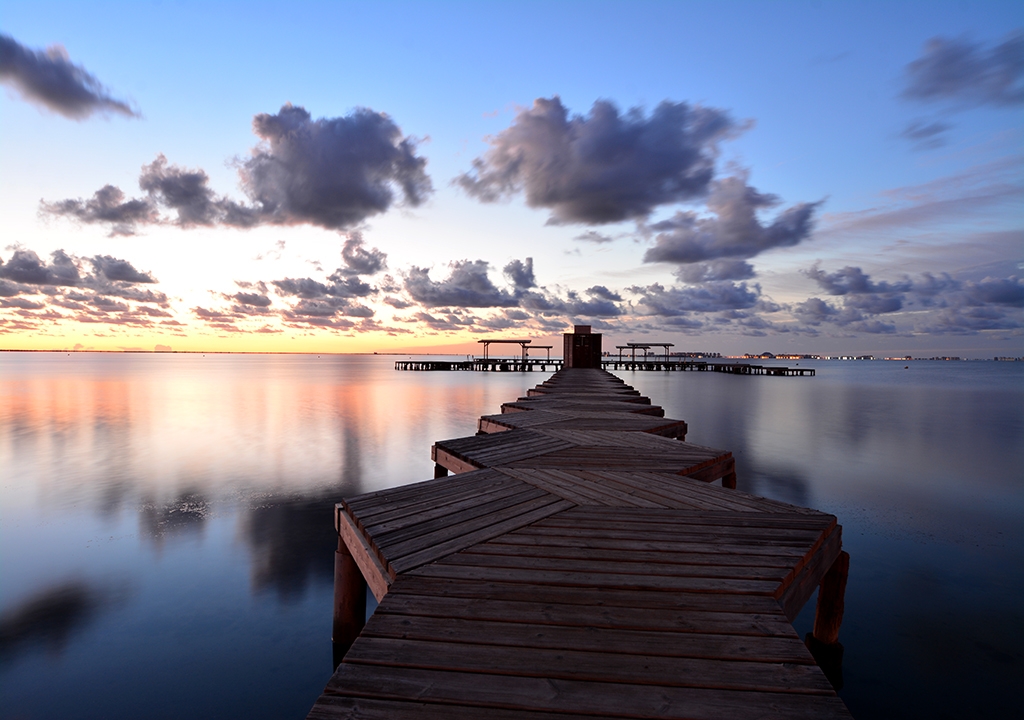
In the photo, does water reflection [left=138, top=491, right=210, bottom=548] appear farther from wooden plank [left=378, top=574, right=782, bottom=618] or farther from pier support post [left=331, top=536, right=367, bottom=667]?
wooden plank [left=378, top=574, right=782, bottom=618]

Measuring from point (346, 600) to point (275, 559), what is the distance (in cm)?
366

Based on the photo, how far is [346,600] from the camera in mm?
4426

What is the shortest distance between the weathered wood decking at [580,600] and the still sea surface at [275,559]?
1.42 m

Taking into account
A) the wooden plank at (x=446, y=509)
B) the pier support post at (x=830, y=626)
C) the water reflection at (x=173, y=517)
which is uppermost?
the wooden plank at (x=446, y=509)

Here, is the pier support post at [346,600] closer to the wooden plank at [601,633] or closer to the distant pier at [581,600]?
the distant pier at [581,600]

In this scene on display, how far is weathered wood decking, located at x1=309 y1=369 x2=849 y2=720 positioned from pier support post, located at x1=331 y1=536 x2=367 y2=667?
0.02 meters

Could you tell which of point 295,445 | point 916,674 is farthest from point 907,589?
point 295,445

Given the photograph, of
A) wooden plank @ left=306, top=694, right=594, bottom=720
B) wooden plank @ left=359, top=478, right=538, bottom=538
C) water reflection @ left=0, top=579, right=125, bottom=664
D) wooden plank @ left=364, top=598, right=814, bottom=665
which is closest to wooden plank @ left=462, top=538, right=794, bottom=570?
wooden plank @ left=364, top=598, right=814, bottom=665

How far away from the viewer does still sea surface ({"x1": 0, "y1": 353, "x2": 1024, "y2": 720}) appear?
15.0 ft

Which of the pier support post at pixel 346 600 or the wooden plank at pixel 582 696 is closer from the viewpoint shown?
the wooden plank at pixel 582 696

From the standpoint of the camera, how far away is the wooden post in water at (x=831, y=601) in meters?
4.34

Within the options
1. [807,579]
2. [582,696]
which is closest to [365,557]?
[582,696]

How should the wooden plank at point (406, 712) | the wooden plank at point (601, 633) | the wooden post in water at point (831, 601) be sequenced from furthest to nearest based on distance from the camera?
1. the wooden post in water at point (831, 601)
2. the wooden plank at point (601, 633)
3. the wooden plank at point (406, 712)

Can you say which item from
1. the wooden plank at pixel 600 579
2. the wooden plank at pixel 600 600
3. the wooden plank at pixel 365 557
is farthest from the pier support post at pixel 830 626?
the wooden plank at pixel 365 557
